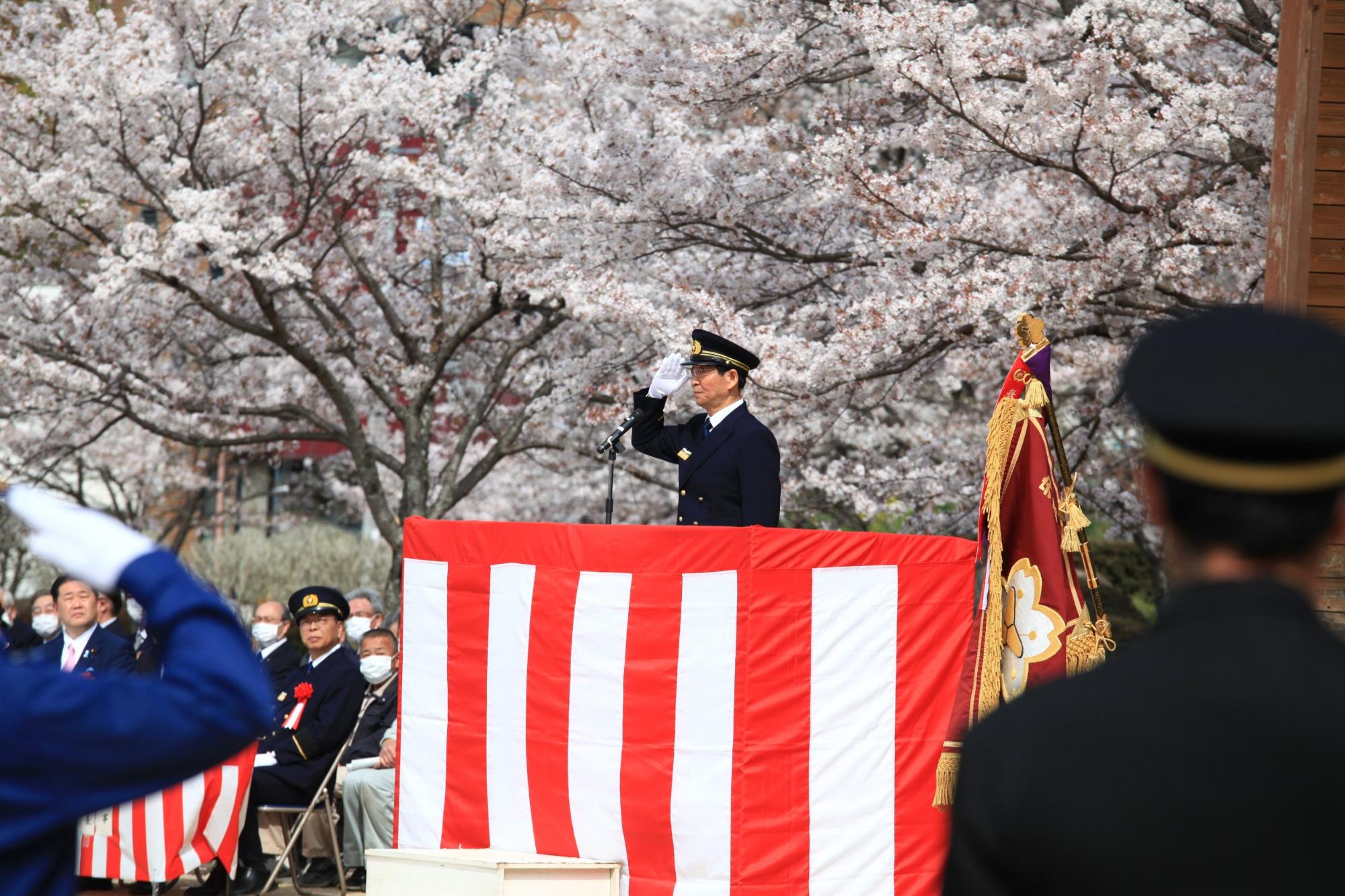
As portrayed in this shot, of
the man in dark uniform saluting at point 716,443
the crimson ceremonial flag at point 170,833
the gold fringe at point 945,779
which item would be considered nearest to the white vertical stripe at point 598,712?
the man in dark uniform saluting at point 716,443

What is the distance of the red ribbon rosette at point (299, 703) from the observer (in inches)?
281

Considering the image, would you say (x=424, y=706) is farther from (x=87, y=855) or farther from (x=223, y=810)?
(x=87, y=855)

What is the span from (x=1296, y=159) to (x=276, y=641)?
5.44 meters

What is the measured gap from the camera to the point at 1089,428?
10766mm

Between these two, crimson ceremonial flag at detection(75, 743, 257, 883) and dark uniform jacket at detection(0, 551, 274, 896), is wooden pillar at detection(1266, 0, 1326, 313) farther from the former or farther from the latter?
crimson ceremonial flag at detection(75, 743, 257, 883)

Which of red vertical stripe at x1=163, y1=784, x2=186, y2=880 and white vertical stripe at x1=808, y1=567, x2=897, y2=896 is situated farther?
red vertical stripe at x1=163, y1=784, x2=186, y2=880

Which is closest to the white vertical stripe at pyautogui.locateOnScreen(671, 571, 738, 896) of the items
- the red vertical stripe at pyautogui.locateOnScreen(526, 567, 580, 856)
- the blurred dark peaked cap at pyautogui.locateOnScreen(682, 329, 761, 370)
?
the red vertical stripe at pyautogui.locateOnScreen(526, 567, 580, 856)

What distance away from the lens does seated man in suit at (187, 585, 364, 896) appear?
22.5ft

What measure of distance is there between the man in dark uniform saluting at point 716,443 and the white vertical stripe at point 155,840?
2.57 metres

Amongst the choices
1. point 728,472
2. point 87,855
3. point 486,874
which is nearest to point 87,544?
point 486,874

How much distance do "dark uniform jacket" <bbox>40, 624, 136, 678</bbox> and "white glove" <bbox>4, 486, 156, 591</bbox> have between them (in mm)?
5840

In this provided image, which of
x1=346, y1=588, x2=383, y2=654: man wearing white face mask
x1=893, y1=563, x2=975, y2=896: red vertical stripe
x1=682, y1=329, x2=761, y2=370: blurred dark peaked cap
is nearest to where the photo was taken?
x1=893, y1=563, x2=975, y2=896: red vertical stripe

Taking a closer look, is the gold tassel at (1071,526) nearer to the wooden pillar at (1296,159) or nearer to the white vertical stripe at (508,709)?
the wooden pillar at (1296,159)

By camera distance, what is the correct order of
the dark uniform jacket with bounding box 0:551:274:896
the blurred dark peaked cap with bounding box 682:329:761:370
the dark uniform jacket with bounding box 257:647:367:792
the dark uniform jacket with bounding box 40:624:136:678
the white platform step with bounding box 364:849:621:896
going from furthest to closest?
the dark uniform jacket with bounding box 40:624:136:678 → the dark uniform jacket with bounding box 257:647:367:792 → the blurred dark peaked cap with bounding box 682:329:761:370 → the white platform step with bounding box 364:849:621:896 → the dark uniform jacket with bounding box 0:551:274:896
